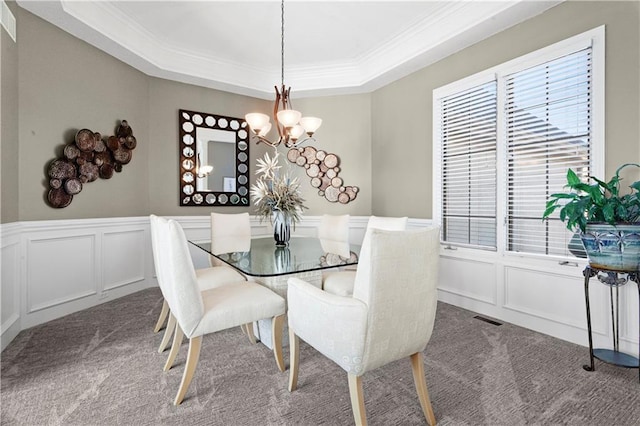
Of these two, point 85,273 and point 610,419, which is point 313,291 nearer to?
point 610,419

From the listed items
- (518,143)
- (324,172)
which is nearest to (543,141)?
(518,143)

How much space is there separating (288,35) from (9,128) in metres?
2.82

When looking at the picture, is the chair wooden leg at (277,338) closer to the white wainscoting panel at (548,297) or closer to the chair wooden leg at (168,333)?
the chair wooden leg at (168,333)

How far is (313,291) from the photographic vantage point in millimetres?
1580

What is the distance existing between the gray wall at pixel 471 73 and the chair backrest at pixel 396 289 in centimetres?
197

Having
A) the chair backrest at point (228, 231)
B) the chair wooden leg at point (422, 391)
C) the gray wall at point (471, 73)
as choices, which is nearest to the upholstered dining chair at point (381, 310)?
the chair wooden leg at point (422, 391)

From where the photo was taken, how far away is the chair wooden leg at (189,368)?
172 centimetres

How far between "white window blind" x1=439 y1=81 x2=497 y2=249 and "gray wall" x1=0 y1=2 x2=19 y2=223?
13.3 feet

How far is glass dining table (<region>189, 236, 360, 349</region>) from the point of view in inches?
78.4

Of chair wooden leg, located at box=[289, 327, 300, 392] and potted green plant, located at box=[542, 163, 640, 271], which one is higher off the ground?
potted green plant, located at box=[542, 163, 640, 271]

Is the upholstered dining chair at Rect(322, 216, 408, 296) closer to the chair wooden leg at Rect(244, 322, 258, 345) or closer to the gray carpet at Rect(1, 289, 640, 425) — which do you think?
the gray carpet at Rect(1, 289, 640, 425)

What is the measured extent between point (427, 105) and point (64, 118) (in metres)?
3.91

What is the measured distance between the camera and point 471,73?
332 centimetres

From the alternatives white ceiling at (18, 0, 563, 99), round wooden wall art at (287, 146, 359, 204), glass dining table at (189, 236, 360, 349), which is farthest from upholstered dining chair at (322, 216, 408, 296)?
white ceiling at (18, 0, 563, 99)
